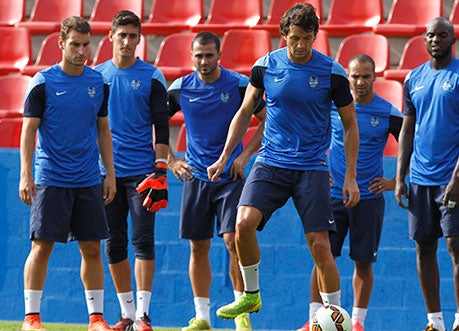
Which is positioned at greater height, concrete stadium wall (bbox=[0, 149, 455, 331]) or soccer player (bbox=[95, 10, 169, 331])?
soccer player (bbox=[95, 10, 169, 331])

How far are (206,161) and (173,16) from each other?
4.09 m

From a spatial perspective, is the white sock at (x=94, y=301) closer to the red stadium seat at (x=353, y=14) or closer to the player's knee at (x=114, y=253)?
the player's knee at (x=114, y=253)

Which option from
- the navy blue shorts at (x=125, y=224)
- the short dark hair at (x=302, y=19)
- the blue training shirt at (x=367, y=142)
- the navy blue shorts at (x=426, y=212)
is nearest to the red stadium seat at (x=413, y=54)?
the blue training shirt at (x=367, y=142)

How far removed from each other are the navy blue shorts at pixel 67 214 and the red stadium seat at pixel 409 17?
485cm

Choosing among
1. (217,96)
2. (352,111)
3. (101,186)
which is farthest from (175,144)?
(352,111)

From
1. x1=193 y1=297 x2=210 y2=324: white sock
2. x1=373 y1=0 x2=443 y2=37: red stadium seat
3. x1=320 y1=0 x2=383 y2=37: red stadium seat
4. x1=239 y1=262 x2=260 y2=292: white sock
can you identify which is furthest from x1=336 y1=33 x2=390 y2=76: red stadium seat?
x1=239 y1=262 x2=260 y2=292: white sock

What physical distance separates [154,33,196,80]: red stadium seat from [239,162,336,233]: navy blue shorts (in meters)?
4.18

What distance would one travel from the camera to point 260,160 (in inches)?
261

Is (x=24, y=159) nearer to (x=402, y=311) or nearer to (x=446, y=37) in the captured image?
(x=446, y=37)

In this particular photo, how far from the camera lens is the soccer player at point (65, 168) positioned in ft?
22.1

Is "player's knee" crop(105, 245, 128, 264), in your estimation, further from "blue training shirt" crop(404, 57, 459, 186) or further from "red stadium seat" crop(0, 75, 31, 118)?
"red stadium seat" crop(0, 75, 31, 118)

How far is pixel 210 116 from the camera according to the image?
777cm

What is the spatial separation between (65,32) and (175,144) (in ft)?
11.0

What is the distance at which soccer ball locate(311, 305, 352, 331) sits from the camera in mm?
6258
